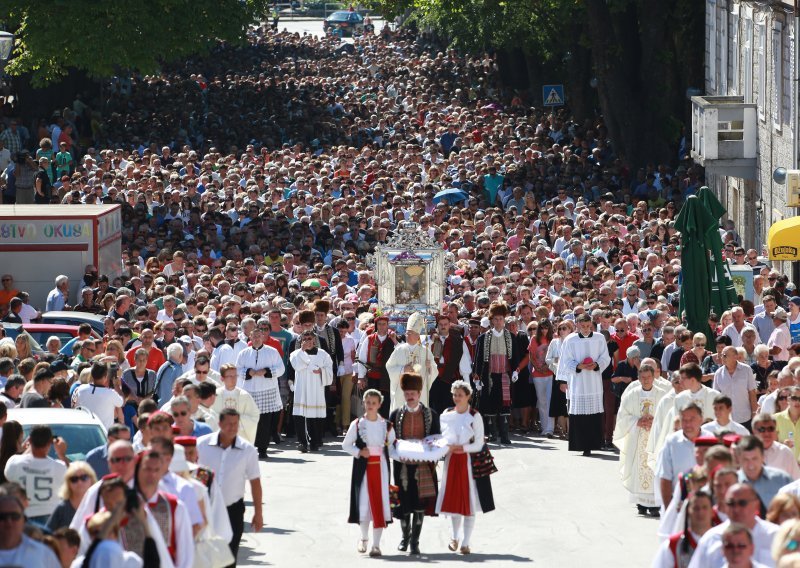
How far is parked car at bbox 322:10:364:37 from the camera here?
102 metres

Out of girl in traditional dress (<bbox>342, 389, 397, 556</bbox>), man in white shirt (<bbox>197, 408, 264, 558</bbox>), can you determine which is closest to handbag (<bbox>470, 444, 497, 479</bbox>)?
girl in traditional dress (<bbox>342, 389, 397, 556</bbox>)

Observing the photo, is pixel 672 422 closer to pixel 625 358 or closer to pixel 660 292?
pixel 625 358

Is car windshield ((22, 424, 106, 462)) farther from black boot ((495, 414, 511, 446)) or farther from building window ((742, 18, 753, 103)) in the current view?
building window ((742, 18, 753, 103))

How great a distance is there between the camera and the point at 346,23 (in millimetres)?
103875

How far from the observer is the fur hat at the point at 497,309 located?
20.9 metres

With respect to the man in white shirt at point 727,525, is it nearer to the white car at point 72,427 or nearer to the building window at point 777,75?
the white car at point 72,427

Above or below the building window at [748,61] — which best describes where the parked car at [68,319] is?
below

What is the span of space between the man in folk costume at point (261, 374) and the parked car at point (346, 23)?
81714mm

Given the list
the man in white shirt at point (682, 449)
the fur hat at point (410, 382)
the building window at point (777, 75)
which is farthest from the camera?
the building window at point (777, 75)

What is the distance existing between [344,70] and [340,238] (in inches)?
1533

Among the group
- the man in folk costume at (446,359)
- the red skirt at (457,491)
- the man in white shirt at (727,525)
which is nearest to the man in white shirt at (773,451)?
the man in white shirt at (727,525)

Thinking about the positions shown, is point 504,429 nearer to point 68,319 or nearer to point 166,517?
point 68,319

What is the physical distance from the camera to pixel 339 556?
595 inches

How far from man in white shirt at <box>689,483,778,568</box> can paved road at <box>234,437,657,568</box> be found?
4386 mm
